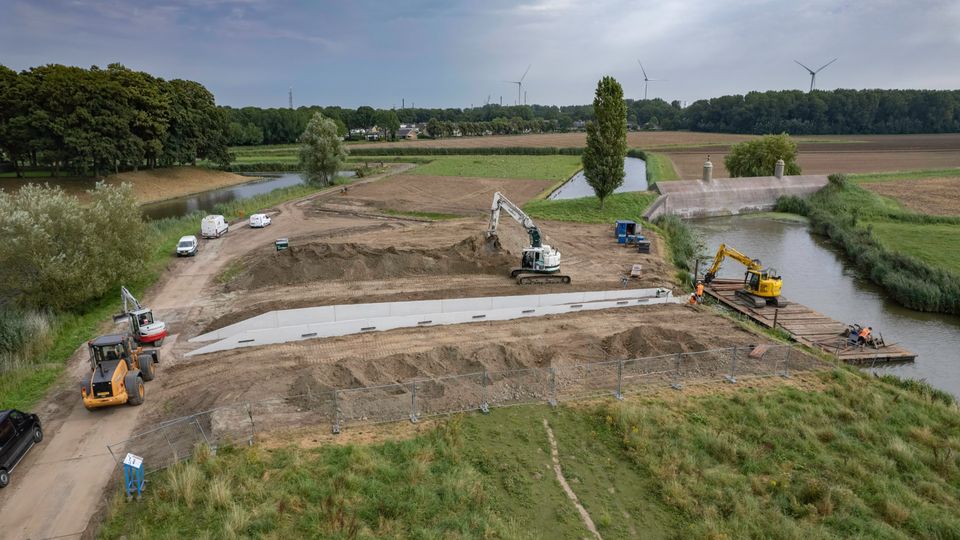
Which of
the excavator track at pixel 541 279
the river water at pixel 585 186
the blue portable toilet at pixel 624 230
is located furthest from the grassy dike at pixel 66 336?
the river water at pixel 585 186

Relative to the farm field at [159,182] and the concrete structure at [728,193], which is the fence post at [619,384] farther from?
the farm field at [159,182]

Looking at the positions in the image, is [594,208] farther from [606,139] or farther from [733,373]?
[733,373]

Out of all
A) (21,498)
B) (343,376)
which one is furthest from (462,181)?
(21,498)

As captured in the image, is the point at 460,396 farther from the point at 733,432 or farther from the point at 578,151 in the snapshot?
the point at 578,151

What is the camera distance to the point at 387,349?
21641 millimetres

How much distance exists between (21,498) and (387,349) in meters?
11.7

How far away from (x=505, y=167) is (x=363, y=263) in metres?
61.4

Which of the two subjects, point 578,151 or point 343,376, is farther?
point 578,151

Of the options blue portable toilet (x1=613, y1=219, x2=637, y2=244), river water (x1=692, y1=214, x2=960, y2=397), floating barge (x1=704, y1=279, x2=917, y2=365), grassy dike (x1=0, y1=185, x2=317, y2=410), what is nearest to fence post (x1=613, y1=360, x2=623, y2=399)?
floating barge (x1=704, y1=279, x2=917, y2=365)

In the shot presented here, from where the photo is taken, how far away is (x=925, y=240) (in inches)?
1609

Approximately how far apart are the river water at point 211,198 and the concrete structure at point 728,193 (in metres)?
51.2

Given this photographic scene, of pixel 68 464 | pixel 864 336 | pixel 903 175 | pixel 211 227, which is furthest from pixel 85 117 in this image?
pixel 903 175

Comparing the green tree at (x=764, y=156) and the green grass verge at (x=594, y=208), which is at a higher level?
the green tree at (x=764, y=156)

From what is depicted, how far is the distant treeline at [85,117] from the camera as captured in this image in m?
57.8
